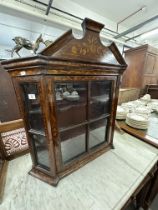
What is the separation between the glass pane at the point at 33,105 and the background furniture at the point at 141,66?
2175 millimetres

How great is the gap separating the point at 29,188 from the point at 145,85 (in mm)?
2534

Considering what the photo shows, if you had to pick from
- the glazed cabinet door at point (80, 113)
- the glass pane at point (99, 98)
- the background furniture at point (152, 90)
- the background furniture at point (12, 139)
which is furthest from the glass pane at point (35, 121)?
the background furniture at point (152, 90)

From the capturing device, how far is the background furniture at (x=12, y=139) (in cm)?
75

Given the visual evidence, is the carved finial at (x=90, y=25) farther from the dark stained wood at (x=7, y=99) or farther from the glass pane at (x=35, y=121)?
the dark stained wood at (x=7, y=99)

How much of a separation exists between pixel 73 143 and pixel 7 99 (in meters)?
0.64

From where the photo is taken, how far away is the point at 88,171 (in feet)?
2.45

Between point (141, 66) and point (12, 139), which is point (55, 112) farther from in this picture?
point (141, 66)

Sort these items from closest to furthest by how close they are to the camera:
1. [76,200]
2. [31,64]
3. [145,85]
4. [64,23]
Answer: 1. [31,64]
2. [76,200]
3. [64,23]
4. [145,85]

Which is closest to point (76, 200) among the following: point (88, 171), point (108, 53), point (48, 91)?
point (88, 171)

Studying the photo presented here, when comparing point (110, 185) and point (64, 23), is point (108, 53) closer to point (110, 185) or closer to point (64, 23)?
point (110, 185)

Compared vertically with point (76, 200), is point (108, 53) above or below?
above

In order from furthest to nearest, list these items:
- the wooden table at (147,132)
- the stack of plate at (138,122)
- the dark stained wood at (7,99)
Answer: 1. the stack of plate at (138,122)
2. the wooden table at (147,132)
3. the dark stained wood at (7,99)

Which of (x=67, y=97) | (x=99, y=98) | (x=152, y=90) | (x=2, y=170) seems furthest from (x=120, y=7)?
(x=2, y=170)

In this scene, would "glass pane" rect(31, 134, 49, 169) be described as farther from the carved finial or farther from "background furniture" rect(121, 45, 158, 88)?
"background furniture" rect(121, 45, 158, 88)
